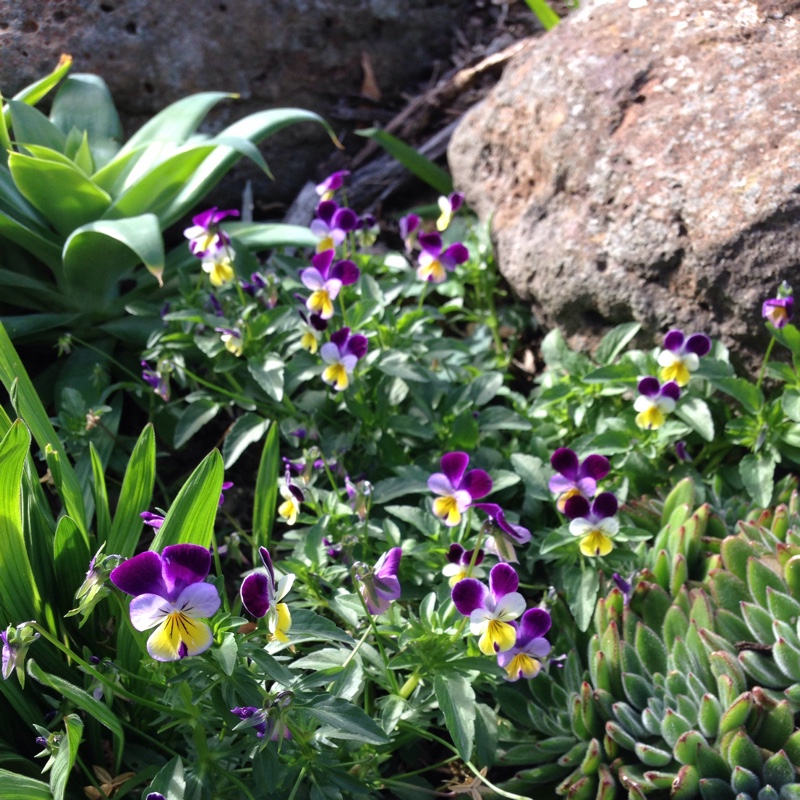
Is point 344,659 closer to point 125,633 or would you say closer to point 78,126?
point 125,633

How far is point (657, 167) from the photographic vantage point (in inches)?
104

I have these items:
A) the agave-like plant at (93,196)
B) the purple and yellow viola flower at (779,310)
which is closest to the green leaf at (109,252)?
the agave-like plant at (93,196)

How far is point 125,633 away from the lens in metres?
1.74

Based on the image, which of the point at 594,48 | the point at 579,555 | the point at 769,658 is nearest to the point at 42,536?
the point at 579,555

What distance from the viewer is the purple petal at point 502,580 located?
1559 mm

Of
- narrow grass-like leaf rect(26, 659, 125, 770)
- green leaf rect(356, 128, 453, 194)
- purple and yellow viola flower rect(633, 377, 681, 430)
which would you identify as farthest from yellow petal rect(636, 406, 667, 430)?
green leaf rect(356, 128, 453, 194)

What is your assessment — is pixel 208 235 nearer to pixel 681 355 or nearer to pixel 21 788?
pixel 681 355

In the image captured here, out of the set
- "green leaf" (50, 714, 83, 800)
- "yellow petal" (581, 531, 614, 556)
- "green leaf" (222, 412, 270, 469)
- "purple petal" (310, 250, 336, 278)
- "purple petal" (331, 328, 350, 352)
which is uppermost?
"purple petal" (310, 250, 336, 278)

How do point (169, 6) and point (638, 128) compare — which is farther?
point (169, 6)

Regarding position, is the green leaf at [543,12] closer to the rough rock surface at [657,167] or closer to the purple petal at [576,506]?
the rough rock surface at [657,167]

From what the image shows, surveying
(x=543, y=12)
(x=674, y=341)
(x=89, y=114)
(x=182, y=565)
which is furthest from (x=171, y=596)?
(x=543, y=12)

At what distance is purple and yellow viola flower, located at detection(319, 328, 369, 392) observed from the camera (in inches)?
89.5

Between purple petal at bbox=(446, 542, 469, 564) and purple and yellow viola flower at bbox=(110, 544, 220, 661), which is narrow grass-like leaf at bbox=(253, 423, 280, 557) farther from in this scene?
purple and yellow viola flower at bbox=(110, 544, 220, 661)

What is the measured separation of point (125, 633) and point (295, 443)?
769 mm
